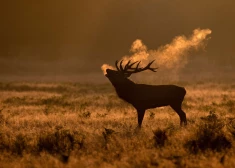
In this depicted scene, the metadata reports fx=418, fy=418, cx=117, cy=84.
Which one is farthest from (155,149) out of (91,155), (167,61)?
(167,61)

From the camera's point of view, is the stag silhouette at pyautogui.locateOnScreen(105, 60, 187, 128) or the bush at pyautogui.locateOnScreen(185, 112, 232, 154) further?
the stag silhouette at pyautogui.locateOnScreen(105, 60, 187, 128)

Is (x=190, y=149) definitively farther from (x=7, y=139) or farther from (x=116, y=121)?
(x=116, y=121)

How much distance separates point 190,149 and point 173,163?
1716 mm

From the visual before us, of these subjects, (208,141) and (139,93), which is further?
(139,93)

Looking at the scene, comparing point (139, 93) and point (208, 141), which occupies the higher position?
point (139, 93)

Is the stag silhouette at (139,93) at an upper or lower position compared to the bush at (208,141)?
upper

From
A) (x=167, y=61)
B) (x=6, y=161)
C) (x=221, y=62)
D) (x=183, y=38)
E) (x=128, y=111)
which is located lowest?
(x=6, y=161)

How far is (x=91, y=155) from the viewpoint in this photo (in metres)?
9.30

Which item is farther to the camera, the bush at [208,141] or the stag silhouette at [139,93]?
the stag silhouette at [139,93]

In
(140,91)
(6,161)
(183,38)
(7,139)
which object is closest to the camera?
(6,161)

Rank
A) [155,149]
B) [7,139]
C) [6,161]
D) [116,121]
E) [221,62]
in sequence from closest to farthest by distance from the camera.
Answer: [6,161], [155,149], [7,139], [116,121], [221,62]

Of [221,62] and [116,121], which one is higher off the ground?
[221,62]

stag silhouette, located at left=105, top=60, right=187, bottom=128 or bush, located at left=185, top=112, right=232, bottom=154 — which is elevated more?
stag silhouette, located at left=105, top=60, right=187, bottom=128

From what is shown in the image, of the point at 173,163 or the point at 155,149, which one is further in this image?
the point at 155,149
